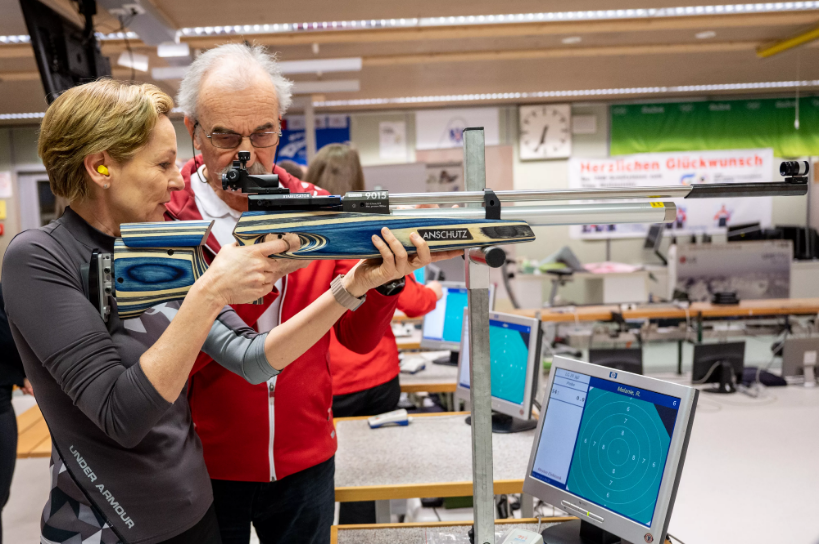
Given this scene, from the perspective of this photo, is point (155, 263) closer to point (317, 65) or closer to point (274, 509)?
point (274, 509)

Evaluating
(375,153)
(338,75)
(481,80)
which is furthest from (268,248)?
(375,153)

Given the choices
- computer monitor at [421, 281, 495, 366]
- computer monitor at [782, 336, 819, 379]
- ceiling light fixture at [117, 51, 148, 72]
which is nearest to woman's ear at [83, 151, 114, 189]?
computer monitor at [421, 281, 495, 366]

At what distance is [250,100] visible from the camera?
1.19 meters

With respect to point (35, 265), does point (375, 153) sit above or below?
above

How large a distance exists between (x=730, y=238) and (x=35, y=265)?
309 inches

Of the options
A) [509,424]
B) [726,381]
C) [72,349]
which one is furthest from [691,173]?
[72,349]

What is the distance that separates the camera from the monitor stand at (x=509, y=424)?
7.09 ft

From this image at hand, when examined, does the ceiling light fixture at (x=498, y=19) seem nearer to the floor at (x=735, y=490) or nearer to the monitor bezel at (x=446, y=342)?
the monitor bezel at (x=446, y=342)

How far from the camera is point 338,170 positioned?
258 cm

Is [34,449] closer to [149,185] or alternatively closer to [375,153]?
[149,185]

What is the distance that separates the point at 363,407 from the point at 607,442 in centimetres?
139

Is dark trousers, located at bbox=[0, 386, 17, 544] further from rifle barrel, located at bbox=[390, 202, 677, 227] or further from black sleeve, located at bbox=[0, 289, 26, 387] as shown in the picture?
rifle barrel, located at bbox=[390, 202, 677, 227]

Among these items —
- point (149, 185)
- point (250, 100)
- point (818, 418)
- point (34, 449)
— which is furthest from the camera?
point (818, 418)

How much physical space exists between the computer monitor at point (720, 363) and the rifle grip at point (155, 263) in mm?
3965
